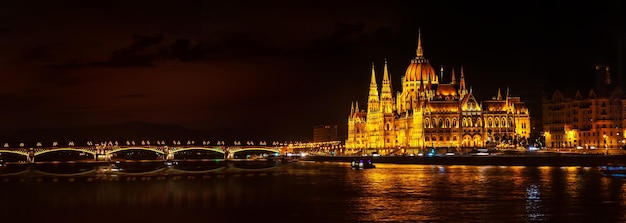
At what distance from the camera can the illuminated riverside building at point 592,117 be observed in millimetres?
161750

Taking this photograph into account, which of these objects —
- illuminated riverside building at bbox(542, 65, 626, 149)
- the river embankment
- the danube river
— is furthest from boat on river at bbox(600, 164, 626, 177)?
illuminated riverside building at bbox(542, 65, 626, 149)

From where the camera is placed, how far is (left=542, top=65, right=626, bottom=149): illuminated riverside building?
16175 centimetres

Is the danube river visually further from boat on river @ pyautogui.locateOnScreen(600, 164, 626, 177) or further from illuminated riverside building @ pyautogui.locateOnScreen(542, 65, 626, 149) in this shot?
illuminated riverside building @ pyautogui.locateOnScreen(542, 65, 626, 149)

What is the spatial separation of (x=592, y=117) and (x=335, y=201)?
10971cm

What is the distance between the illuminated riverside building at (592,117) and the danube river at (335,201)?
228 feet

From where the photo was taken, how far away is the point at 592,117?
163875mm

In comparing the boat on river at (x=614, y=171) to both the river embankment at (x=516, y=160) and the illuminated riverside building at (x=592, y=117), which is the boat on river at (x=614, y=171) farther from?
the illuminated riverside building at (x=592, y=117)

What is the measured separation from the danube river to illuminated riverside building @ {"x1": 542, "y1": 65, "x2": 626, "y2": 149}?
6958cm

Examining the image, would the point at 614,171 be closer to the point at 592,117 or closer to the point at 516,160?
the point at 516,160

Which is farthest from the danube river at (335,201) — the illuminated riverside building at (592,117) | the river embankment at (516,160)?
the illuminated riverside building at (592,117)

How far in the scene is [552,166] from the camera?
132375 millimetres

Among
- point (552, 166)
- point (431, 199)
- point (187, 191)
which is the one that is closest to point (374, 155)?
point (552, 166)

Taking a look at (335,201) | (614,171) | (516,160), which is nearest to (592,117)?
(516,160)

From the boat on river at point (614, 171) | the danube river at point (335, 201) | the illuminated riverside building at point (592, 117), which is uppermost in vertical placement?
the illuminated riverside building at point (592, 117)
